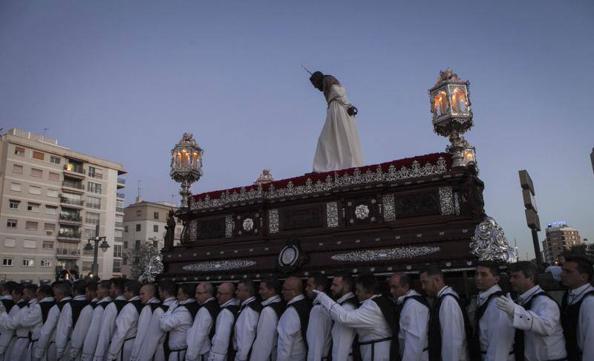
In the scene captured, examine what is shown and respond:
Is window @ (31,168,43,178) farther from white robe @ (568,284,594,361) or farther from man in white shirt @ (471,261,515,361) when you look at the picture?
white robe @ (568,284,594,361)

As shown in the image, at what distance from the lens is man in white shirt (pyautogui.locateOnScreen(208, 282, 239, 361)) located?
564 centimetres

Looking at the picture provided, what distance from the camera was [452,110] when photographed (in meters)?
8.20

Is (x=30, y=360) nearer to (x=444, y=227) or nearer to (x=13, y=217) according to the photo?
(x=444, y=227)

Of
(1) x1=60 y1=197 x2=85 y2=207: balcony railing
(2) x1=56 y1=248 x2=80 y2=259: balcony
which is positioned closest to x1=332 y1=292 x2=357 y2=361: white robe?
(2) x1=56 y1=248 x2=80 y2=259: balcony

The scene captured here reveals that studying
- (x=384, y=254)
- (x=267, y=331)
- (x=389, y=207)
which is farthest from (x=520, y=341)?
(x=389, y=207)

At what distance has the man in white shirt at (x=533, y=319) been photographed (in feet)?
12.1

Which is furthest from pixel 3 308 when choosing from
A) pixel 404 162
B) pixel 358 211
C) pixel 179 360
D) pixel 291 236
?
pixel 404 162

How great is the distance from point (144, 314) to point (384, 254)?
4.04m

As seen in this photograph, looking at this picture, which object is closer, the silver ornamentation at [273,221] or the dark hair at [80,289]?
the dark hair at [80,289]

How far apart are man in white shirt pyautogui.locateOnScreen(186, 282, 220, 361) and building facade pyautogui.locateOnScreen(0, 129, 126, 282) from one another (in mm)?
37905

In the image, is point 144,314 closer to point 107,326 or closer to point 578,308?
point 107,326

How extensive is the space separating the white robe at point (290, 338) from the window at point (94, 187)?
5144 cm

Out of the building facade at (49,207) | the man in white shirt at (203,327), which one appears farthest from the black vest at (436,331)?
the building facade at (49,207)

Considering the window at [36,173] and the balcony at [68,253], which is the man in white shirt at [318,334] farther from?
the window at [36,173]
